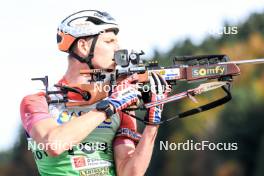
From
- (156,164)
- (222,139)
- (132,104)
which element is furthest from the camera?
(156,164)

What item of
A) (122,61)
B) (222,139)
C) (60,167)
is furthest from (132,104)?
(222,139)

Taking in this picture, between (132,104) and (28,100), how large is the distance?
1006mm

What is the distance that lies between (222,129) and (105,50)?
52.7 metres

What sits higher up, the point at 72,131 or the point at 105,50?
the point at 105,50

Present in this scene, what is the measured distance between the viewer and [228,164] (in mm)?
60031

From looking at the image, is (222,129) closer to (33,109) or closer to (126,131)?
(126,131)

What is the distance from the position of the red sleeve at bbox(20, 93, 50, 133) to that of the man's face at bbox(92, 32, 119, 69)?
2.07 ft

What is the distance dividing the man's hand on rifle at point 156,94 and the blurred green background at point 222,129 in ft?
148

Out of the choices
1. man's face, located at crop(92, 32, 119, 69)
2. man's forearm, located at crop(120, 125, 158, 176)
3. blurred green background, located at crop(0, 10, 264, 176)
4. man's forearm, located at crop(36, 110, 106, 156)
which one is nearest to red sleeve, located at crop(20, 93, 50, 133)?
man's forearm, located at crop(36, 110, 106, 156)

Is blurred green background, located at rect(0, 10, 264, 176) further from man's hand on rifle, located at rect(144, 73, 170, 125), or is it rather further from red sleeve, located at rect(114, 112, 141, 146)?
man's hand on rifle, located at rect(144, 73, 170, 125)

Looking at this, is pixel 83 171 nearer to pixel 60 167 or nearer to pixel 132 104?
pixel 60 167

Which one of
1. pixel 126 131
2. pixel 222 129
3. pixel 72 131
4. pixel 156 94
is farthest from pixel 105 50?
pixel 222 129

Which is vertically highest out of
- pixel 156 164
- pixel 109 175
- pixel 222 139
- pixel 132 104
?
pixel 132 104

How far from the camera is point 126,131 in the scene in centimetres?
880
